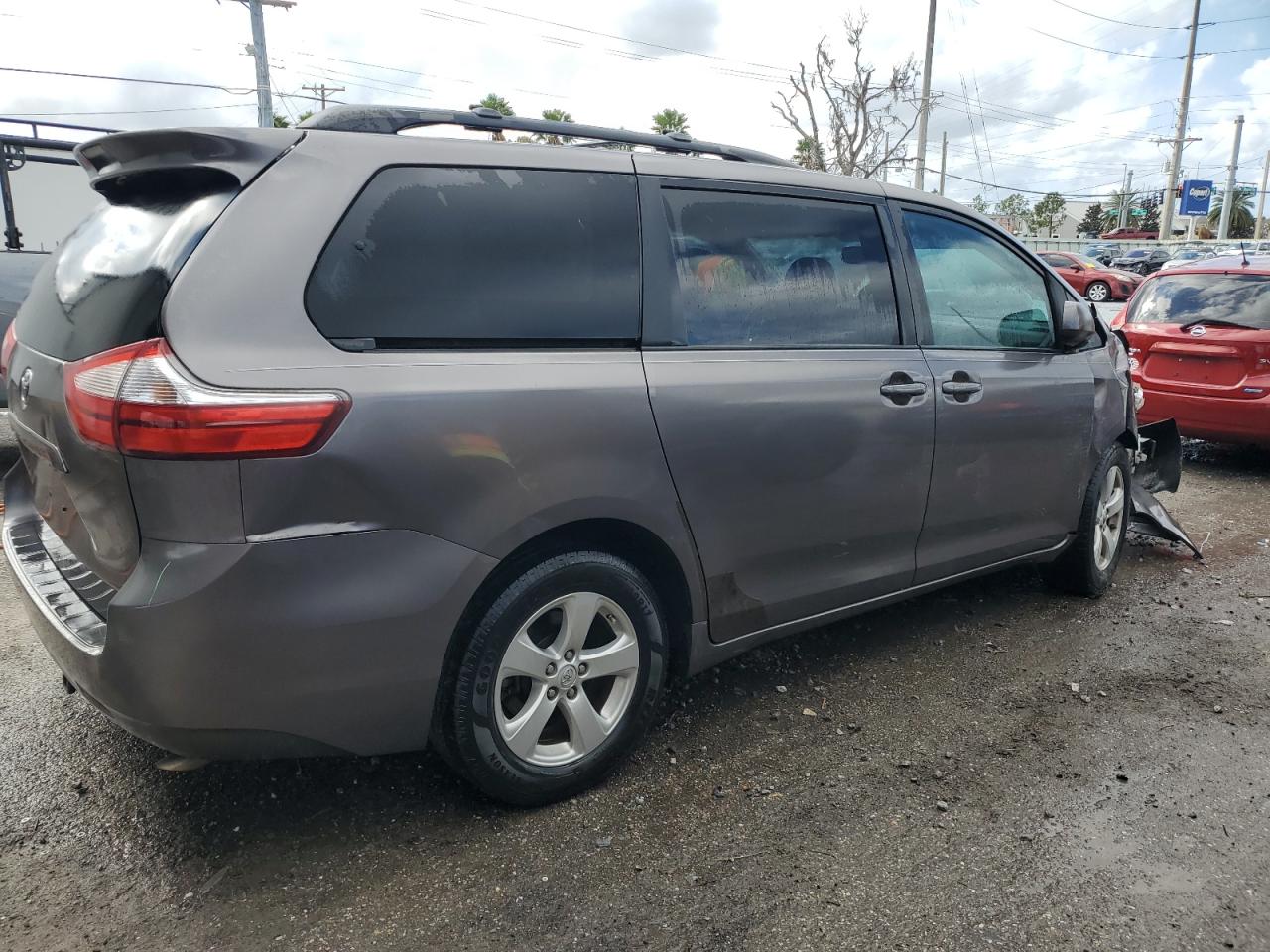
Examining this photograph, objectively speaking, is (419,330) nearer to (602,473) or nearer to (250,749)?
(602,473)

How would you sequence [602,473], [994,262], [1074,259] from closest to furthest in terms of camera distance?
[602,473]
[994,262]
[1074,259]

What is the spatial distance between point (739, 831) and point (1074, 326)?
2.64m

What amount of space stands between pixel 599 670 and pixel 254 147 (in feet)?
5.15

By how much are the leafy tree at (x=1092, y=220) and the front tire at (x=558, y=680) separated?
106785mm

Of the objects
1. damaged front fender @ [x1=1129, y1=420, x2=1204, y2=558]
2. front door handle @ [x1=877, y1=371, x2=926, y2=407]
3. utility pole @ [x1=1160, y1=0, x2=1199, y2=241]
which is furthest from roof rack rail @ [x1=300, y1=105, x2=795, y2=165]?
utility pole @ [x1=1160, y1=0, x2=1199, y2=241]

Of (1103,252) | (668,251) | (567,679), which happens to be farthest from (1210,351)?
(1103,252)

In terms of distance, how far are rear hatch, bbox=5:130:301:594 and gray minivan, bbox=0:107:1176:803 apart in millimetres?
12

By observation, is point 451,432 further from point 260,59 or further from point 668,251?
point 260,59

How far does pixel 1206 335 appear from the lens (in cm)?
718

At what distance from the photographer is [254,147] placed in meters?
2.22

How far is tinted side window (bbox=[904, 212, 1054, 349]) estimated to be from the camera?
358cm

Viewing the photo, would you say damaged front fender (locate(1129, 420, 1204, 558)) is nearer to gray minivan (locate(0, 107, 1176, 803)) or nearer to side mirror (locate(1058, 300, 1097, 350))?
side mirror (locate(1058, 300, 1097, 350))

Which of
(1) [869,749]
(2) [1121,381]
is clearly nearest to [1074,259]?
(2) [1121,381]

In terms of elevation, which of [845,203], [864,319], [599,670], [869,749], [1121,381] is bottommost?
[869,749]
